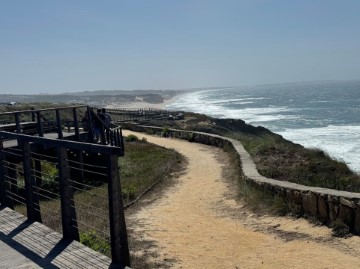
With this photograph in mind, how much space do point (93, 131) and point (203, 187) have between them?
4.87 m

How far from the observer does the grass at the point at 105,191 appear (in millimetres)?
6790

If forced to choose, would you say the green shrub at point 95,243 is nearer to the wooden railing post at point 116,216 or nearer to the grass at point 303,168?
the wooden railing post at point 116,216

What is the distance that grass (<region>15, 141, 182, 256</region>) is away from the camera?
6.79 metres

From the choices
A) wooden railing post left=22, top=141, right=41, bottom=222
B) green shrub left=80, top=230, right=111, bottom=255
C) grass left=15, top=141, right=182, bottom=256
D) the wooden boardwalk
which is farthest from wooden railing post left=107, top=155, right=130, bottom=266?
wooden railing post left=22, top=141, right=41, bottom=222

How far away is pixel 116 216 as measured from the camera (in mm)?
4562

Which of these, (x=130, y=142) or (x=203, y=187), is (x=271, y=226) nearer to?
(x=203, y=187)

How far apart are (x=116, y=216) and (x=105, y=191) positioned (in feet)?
25.4

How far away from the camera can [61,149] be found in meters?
5.44

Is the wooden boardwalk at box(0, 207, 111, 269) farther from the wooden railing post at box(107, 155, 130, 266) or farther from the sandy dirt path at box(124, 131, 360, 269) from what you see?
the sandy dirt path at box(124, 131, 360, 269)

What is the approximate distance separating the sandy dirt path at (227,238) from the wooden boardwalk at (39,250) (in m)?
1.74

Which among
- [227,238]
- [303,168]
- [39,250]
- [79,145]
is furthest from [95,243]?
[303,168]

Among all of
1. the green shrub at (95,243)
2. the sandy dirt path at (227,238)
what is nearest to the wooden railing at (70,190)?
the green shrub at (95,243)

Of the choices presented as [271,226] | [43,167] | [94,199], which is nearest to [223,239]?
[271,226]

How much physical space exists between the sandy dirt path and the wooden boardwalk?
174 centimetres
